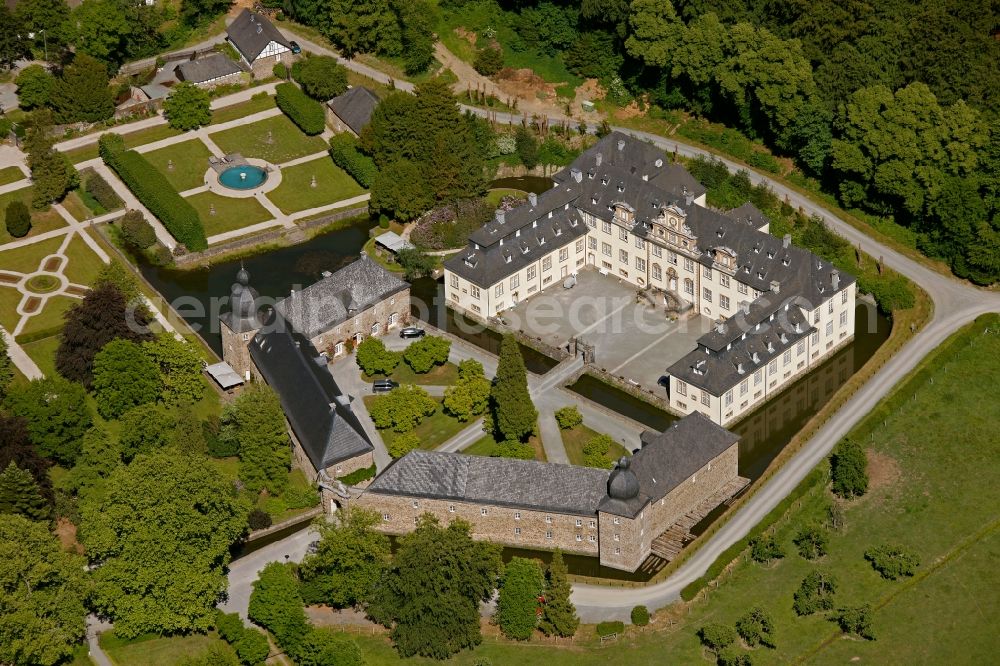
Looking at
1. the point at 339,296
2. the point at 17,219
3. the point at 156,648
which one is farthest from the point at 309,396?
the point at 17,219

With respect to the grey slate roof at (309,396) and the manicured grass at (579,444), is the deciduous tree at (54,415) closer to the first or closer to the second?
the grey slate roof at (309,396)

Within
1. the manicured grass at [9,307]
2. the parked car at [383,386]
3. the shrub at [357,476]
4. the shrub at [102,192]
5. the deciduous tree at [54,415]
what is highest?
the deciduous tree at [54,415]

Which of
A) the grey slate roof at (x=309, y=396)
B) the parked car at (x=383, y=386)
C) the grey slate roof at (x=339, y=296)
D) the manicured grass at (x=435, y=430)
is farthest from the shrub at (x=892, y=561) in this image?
the grey slate roof at (x=339, y=296)

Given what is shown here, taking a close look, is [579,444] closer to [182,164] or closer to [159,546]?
[159,546]

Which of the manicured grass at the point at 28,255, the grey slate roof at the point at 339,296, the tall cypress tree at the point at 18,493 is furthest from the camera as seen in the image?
the manicured grass at the point at 28,255

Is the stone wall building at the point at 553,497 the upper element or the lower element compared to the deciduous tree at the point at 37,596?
lower

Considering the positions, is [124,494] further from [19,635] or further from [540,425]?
[540,425]

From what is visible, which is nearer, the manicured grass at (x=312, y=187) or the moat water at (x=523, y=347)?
the moat water at (x=523, y=347)
